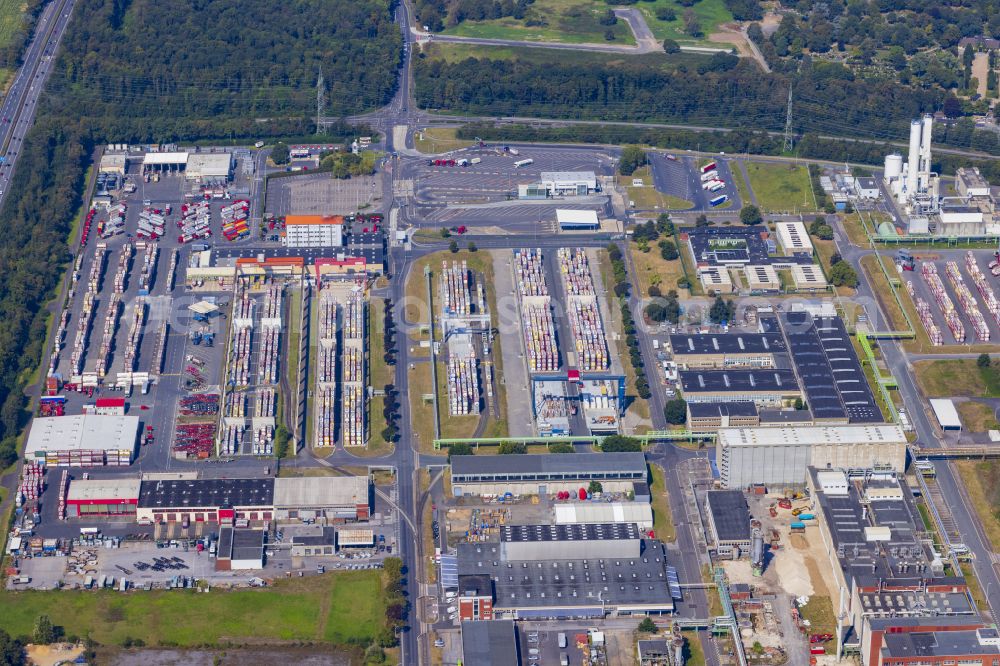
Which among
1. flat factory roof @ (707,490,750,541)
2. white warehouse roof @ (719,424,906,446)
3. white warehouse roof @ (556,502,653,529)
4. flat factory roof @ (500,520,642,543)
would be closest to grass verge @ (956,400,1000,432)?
white warehouse roof @ (719,424,906,446)

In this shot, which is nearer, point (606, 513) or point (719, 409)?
point (606, 513)

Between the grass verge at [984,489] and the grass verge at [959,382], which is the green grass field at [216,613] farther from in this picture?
the grass verge at [959,382]

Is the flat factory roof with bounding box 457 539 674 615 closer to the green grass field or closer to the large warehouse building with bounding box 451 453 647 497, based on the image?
the large warehouse building with bounding box 451 453 647 497

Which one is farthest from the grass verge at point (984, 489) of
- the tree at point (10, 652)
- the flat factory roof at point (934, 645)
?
the tree at point (10, 652)

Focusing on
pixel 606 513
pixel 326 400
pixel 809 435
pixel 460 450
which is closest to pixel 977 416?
pixel 809 435

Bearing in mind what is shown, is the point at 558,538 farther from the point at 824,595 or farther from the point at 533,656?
the point at 824,595

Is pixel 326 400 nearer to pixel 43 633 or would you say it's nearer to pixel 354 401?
pixel 354 401

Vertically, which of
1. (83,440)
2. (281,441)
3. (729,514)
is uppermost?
(83,440)
